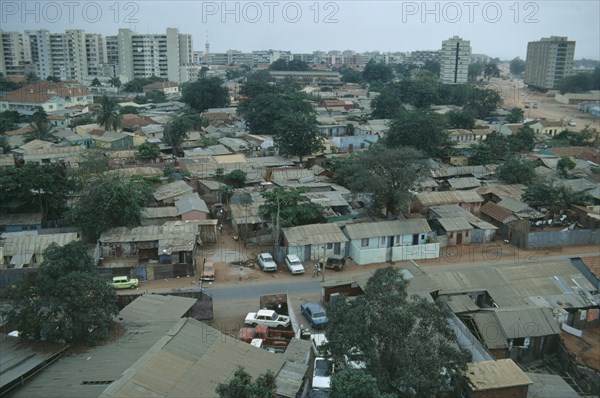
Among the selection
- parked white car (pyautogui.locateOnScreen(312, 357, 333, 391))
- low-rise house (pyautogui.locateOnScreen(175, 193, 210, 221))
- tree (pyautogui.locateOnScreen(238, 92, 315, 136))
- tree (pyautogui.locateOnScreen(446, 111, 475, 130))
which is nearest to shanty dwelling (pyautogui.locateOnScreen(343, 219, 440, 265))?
low-rise house (pyautogui.locateOnScreen(175, 193, 210, 221))

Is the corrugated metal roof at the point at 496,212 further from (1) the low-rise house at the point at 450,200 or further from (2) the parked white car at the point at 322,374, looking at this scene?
(2) the parked white car at the point at 322,374

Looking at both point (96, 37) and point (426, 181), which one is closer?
point (426, 181)

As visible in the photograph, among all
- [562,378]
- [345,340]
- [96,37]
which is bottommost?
[562,378]

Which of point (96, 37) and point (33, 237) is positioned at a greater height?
point (96, 37)

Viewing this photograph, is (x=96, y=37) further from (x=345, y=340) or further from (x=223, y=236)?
(x=345, y=340)

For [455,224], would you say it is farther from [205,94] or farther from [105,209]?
[205,94]

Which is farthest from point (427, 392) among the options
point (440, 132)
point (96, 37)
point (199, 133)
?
point (96, 37)

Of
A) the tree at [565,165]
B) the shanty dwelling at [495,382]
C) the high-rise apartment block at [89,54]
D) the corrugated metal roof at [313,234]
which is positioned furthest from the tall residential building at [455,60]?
the shanty dwelling at [495,382]
